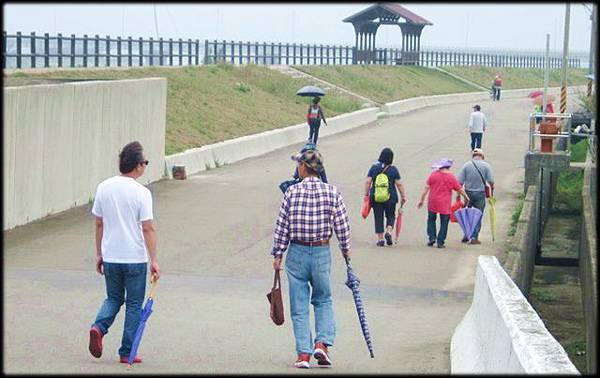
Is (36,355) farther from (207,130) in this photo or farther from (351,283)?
(207,130)

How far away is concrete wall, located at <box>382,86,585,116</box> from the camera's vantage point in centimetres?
5269

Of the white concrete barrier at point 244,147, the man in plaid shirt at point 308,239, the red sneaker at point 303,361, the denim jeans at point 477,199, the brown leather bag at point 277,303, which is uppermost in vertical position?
the man in plaid shirt at point 308,239

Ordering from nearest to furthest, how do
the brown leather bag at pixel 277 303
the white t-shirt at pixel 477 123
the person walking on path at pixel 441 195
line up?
1. the brown leather bag at pixel 277 303
2. the person walking on path at pixel 441 195
3. the white t-shirt at pixel 477 123

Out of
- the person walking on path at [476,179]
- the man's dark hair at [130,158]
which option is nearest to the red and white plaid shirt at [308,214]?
the man's dark hair at [130,158]

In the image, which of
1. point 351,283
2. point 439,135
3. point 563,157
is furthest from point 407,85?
point 351,283

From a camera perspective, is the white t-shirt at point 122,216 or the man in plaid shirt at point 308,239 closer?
→ the white t-shirt at point 122,216

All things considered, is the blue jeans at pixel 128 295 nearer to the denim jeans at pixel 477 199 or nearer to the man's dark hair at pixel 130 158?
the man's dark hair at pixel 130 158

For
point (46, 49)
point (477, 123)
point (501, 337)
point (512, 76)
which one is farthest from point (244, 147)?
point (512, 76)

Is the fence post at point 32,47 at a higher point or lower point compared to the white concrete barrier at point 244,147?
higher

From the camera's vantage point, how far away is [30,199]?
1794cm

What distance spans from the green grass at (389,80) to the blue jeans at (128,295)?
45.7m

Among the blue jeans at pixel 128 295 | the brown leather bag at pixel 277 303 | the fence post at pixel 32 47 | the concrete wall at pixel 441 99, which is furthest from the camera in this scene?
the concrete wall at pixel 441 99

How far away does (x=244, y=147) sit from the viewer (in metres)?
30.6

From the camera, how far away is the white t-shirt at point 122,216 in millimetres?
9086
